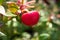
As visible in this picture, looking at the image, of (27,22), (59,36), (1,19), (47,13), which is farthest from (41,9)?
(1,19)

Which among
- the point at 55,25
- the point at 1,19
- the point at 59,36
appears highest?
the point at 55,25

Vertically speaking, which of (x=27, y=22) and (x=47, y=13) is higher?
(x=47, y=13)

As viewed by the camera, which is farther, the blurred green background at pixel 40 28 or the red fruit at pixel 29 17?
the blurred green background at pixel 40 28

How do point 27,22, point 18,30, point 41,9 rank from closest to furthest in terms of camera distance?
point 27,22
point 18,30
point 41,9

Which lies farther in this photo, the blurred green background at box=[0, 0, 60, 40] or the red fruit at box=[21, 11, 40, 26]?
the blurred green background at box=[0, 0, 60, 40]

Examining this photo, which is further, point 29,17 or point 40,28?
point 40,28

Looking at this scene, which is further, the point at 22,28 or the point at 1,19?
the point at 22,28

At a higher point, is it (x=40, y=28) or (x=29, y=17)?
(x=40, y=28)

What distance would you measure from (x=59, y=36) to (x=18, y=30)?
0.88ft

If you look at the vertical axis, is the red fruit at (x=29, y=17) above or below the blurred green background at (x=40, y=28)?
below

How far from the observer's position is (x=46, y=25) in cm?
137

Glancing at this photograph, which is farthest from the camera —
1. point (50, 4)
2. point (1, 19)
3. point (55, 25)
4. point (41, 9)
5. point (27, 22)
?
point (50, 4)

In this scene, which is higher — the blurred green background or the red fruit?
the blurred green background

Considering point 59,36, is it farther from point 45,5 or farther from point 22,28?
point 45,5
